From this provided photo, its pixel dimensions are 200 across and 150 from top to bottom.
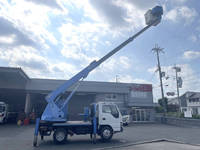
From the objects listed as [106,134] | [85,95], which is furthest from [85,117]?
[85,95]

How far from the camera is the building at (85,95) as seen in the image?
2178 cm

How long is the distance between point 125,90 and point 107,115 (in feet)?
51.1

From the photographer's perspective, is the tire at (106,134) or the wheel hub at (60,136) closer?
the wheel hub at (60,136)

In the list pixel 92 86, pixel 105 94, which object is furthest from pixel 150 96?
pixel 92 86

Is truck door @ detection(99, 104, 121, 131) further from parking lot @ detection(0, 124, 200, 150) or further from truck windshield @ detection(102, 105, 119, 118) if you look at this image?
parking lot @ detection(0, 124, 200, 150)

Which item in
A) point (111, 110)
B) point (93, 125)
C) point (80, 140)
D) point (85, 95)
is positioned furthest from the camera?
point (85, 95)

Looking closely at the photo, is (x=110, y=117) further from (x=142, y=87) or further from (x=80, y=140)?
(x=142, y=87)

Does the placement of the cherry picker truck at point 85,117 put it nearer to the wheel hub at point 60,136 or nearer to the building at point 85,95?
the wheel hub at point 60,136

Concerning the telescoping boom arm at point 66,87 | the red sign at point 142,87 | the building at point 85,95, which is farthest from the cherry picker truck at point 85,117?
the red sign at point 142,87

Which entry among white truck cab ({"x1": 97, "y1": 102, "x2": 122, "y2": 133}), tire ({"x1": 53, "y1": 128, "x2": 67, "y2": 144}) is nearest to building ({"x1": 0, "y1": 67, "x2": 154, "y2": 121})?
white truck cab ({"x1": 97, "y1": 102, "x2": 122, "y2": 133})

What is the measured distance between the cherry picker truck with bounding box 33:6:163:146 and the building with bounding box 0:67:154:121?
1248cm

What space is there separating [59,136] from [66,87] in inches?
114

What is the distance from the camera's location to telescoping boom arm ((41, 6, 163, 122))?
9188 mm

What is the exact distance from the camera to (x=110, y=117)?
9.95 m
